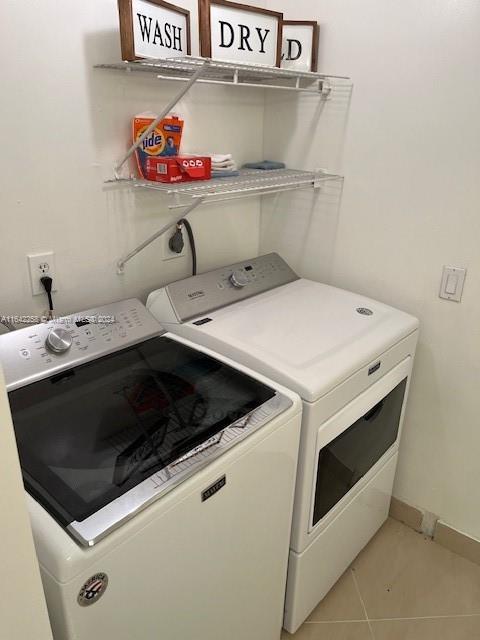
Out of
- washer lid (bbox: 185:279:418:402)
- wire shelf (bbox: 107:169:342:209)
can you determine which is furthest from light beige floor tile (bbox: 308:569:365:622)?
wire shelf (bbox: 107:169:342:209)

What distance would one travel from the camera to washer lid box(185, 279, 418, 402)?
1377mm

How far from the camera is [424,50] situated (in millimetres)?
1591

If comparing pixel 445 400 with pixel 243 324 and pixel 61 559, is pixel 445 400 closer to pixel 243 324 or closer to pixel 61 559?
pixel 243 324

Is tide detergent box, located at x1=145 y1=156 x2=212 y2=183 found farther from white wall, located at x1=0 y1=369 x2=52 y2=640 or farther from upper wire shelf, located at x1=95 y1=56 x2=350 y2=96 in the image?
white wall, located at x1=0 y1=369 x2=52 y2=640

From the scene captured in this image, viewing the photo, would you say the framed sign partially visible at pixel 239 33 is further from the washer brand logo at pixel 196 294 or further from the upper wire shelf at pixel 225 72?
the washer brand logo at pixel 196 294

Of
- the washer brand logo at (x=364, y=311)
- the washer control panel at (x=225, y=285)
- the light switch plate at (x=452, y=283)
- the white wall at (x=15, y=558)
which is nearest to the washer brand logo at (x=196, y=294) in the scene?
the washer control panel at (x=225, y=285)

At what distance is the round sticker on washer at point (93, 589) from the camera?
86 centimetres

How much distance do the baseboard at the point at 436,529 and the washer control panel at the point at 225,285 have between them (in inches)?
42.9

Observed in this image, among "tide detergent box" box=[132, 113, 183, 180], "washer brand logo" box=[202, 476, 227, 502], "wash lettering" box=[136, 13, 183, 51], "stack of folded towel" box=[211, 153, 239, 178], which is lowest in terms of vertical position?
"washer brand logo" box=[202, 476, 227, 502]

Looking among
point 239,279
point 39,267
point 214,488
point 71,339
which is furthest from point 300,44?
point 214,488

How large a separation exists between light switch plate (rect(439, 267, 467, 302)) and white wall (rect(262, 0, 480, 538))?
19 mm

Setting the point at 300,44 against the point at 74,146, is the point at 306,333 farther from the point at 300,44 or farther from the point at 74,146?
the point at 300,44

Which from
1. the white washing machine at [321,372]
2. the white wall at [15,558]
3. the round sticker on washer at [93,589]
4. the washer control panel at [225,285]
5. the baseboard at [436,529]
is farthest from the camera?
the baseboard at [436,529]

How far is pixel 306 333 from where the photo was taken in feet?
5.14
